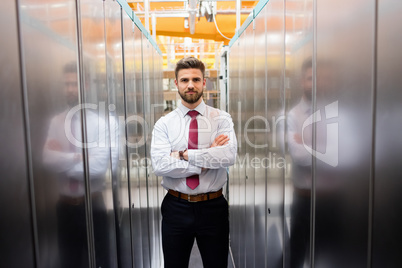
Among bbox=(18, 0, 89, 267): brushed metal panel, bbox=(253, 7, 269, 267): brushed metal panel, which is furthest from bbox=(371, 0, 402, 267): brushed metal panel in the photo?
bbox=(253, 7, 269, 267): brushed metal panel

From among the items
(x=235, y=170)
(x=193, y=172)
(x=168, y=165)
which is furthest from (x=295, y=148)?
(x=235, y=170)

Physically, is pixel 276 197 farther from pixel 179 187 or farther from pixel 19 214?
pixel 19 214

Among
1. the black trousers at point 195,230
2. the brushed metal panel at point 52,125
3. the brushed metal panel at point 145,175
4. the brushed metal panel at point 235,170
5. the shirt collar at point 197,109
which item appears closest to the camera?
the brushed metal panel at point 52,125

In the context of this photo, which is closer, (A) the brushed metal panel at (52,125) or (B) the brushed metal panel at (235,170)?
(A) the brushed metal panel at (52,125)

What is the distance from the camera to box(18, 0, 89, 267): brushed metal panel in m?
0.85

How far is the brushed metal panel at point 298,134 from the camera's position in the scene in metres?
1.26

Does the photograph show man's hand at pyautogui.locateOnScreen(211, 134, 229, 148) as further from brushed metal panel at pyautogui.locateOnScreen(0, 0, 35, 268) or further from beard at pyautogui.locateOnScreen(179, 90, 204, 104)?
brushed metal panel at pyautogui.locateOnScreen(0, 0, 35, 268)

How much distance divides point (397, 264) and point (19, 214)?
0.97 meters

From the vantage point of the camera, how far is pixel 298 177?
1.39 m

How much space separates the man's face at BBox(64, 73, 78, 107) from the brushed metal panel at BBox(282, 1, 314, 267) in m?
0.89

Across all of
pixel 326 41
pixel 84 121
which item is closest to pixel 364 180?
pixel 326 41

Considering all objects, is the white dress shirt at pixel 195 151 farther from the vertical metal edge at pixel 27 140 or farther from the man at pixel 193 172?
the vertical metal edge at pixel 27 140

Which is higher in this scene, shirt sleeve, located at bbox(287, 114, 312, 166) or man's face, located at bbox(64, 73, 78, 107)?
man's face, located at bbox(64, 73, 78, 107)

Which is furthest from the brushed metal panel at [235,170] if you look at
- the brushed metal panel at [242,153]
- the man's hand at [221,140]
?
the man's hand at [221,140]
